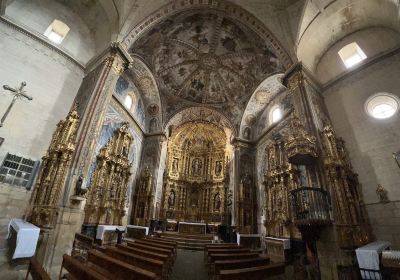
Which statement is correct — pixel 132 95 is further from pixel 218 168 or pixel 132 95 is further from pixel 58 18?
pixel 218 168

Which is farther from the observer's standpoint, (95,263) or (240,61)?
(240,61)

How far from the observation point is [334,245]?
24.5ft

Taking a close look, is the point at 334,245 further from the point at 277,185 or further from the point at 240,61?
the point at 240,61

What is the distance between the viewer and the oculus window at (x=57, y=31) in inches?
435

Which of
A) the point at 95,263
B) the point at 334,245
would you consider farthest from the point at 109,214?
the point at 334,245

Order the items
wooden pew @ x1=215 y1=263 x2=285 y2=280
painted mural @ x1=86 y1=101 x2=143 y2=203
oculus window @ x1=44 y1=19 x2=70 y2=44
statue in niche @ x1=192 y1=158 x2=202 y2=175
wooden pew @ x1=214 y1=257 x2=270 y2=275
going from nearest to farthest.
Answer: wooden pew @ x1=215 y1=263 x2=285 y2=280 < wooden pew @ x1=214 y1=257 x2=270 y2=275 < oculus window @ x1=44 y1=19 x2=70 y2=44 < painted mural @ x1=86 y1=101 x2=143 y2=203 < statue in niche @ x1=192 y1=158 x2=202 y2=175

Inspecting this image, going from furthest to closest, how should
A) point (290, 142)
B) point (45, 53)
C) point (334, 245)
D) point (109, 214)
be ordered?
point (109, 214), point (45, 53), point (290, 142), point (334, 245)

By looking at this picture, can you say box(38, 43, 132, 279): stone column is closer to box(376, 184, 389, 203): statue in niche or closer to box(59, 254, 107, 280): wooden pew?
box(59, 254, 107, 280): wooden pew

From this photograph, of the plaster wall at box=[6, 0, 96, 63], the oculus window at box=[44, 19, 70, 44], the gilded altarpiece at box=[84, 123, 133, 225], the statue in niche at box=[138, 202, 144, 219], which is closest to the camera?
the plaster wall at box=[6, 0, 96, 63]

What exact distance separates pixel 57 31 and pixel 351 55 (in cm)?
1702

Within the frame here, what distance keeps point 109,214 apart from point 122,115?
6781mm

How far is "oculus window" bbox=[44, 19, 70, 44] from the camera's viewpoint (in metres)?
11.0

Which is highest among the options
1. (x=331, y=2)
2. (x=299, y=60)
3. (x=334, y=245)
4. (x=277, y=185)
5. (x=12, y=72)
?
(x=331, y=2)

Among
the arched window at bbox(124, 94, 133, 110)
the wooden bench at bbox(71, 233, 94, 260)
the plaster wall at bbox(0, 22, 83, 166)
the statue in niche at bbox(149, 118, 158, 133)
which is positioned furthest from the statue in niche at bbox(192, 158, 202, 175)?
the wooden bench at bbox(71, 233, 94, 260)
